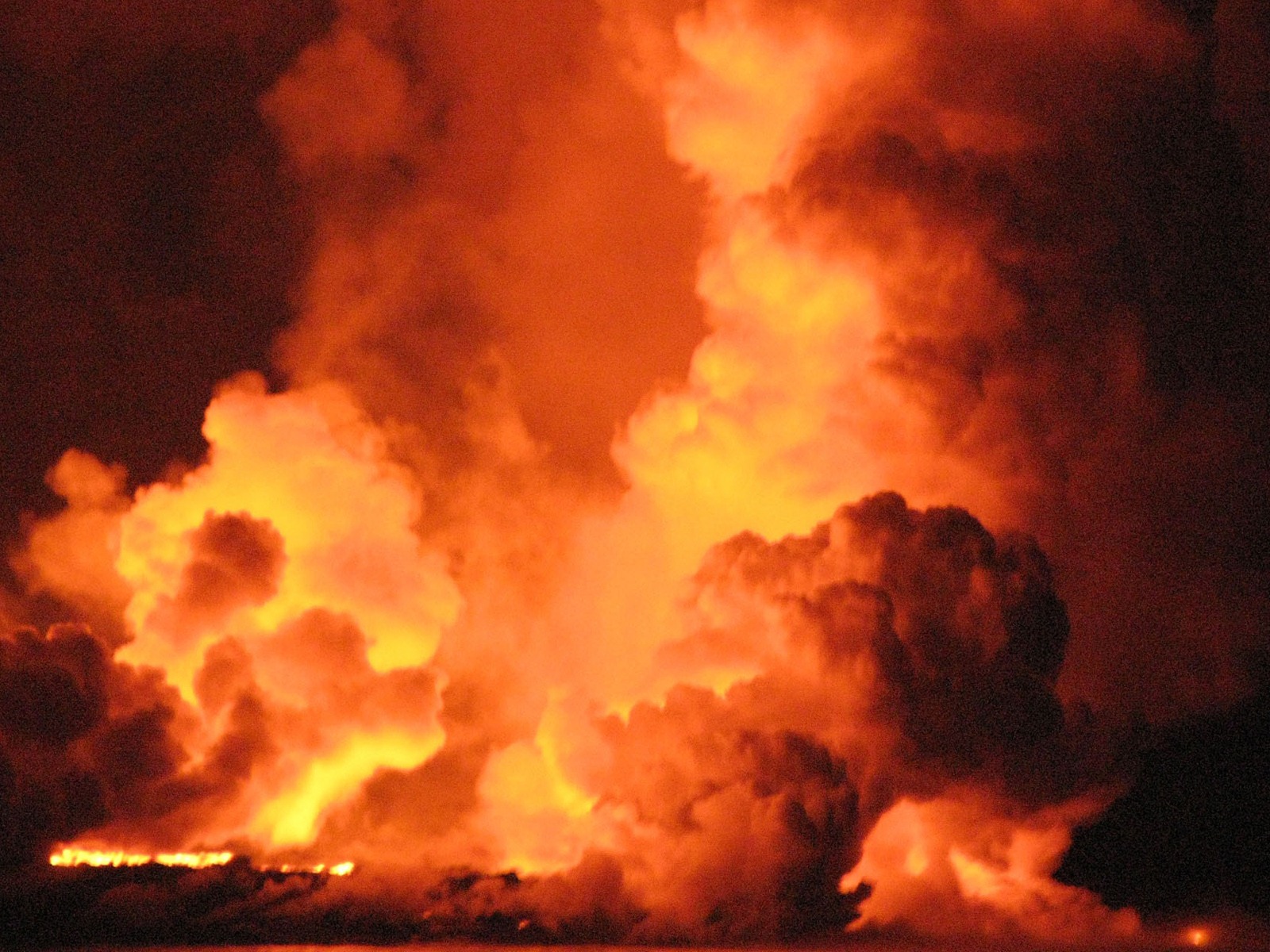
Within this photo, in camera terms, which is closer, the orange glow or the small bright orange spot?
the orange glow

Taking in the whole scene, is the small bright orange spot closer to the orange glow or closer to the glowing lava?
the glowing lava

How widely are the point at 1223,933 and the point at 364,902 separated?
52.8m

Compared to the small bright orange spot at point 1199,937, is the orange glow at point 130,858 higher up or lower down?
higher up

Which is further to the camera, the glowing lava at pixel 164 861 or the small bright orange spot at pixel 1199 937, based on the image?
the small bright orange spot at pixel 1199 937

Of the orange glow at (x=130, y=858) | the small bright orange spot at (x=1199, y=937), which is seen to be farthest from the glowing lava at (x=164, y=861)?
the small bright orange spot at (x=1199, y=937)

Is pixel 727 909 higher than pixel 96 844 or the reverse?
the reverse

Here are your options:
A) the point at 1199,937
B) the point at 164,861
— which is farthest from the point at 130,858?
the point at 1199,937

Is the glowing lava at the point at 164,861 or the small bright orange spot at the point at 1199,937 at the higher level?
the glowing lava at the point at 164,861

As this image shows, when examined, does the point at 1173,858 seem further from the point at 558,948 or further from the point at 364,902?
the point at 364,902

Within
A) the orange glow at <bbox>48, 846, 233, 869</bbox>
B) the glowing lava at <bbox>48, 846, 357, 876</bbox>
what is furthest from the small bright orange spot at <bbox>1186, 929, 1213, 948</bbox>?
the orange glow at <bbox>48, 846, 233, 869</bbox>

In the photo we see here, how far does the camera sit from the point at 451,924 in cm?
7669

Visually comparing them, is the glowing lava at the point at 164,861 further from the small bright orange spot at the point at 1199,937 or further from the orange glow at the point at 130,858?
the small bright orange spot at the point at 1199,937

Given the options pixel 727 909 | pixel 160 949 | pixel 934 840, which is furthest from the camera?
pixel 160 949

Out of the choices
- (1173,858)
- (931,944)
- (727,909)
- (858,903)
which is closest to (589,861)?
(727,909)
